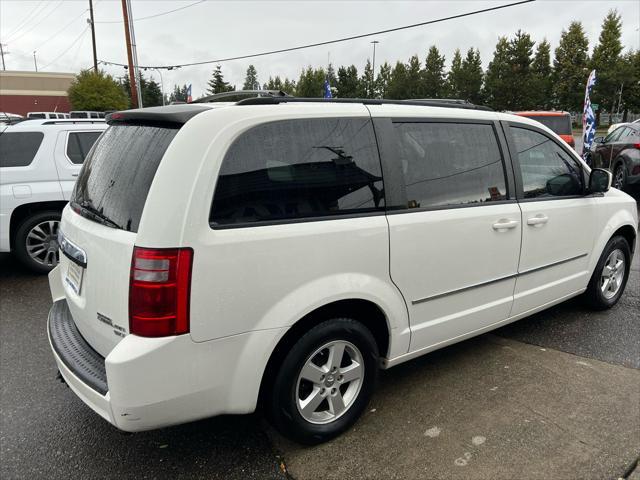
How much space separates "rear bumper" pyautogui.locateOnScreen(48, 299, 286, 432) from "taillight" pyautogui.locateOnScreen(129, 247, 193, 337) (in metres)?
0.06

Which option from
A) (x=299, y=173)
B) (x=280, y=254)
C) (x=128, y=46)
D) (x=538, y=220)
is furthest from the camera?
(x=128, y=46)

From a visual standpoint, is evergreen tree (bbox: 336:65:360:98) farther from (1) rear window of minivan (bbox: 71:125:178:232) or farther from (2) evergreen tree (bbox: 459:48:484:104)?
(1) rear window of minivan (bbox: 71:125:178:232)

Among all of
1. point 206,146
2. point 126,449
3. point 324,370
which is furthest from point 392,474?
point 206,146

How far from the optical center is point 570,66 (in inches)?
1732

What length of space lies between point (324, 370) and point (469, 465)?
0.87 metres

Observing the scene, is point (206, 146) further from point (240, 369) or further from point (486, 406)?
point (486, 406)

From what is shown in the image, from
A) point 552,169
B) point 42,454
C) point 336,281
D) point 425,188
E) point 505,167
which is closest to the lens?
point 336,281

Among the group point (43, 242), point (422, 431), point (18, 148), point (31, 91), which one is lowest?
point (422, 431)

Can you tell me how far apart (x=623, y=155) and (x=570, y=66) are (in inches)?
1566

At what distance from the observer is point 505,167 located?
10.9 ft

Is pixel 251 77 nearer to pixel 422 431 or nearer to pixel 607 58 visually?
pixel 607 58

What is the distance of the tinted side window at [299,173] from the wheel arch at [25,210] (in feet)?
15.0

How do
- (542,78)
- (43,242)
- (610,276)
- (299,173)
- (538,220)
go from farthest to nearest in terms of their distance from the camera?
(542,78), (43,242), (610,276), (538,220), (299,173)

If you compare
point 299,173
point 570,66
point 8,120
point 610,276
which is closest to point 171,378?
point 299,173
